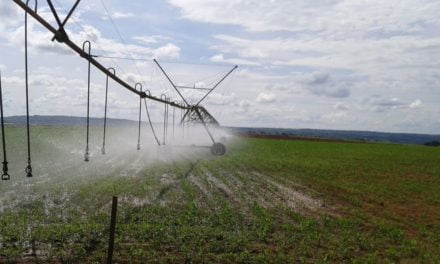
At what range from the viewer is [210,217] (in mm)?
14773

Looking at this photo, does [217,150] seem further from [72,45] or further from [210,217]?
[72,45]

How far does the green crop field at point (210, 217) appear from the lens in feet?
36.5

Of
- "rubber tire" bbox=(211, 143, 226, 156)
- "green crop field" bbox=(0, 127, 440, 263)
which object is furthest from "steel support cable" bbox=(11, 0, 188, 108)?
"rubber tire" bbox=(211, 143, 226, 156)

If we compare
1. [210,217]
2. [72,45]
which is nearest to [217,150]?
[210,217]

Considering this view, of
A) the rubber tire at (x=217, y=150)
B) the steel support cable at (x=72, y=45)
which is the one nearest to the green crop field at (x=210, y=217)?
the steel support cable at (x=72, y=45)

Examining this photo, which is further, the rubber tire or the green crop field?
the rubber tire

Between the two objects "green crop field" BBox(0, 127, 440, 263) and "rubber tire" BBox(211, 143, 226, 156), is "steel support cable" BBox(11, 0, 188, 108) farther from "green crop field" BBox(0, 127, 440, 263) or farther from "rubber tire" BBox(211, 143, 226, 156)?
"rubber tire" BBox(211, 143, 226, 156)

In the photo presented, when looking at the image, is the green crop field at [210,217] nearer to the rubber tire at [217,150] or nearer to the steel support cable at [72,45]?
the steel support cable at [72,45]

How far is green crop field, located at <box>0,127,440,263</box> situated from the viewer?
11133 mm

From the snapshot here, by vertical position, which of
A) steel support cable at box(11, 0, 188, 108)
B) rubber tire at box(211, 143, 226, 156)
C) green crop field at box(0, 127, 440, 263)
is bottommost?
green crop field at box(0, 127, 440, 263)

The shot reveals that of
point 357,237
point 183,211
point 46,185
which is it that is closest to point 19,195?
point 46,185

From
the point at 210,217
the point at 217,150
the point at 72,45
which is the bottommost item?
the point at 210,217

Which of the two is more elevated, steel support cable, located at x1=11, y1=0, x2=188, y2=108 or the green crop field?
steel support cable, located at x1=11, y1=0, x2=188, y2=108

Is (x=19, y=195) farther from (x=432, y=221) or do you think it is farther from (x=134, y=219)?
(x=432, y=221)
